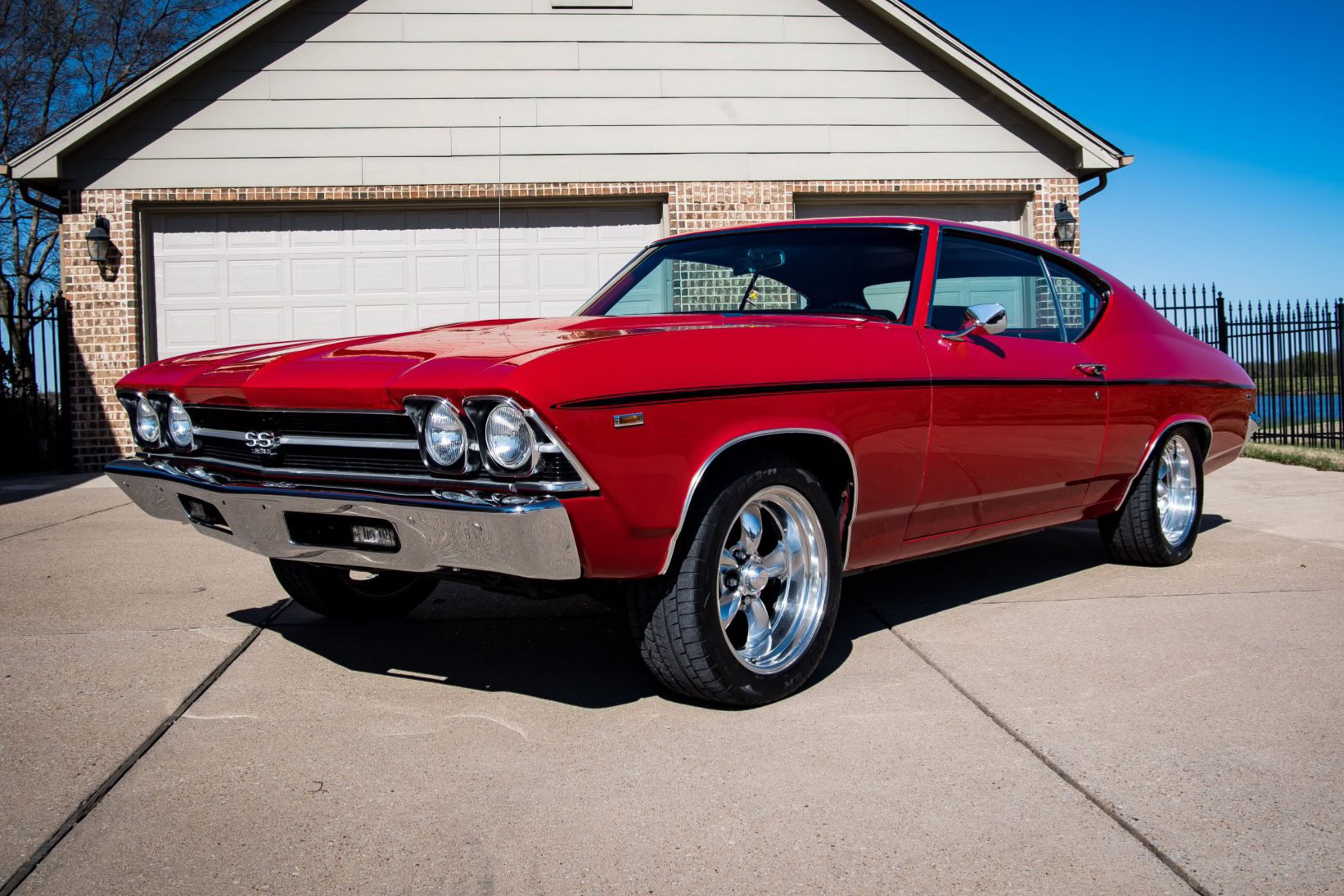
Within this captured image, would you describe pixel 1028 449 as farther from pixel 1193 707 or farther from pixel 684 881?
pixel 684 881

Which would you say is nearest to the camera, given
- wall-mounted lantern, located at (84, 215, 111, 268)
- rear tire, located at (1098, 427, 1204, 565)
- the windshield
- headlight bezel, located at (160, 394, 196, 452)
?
headlight bezel, located at (160, 394, 196, 452)

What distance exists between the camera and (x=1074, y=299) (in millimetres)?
4812

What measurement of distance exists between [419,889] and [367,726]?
3.35ft

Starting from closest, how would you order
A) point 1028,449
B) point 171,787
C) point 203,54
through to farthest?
point 171,787
point 1028,449
point 203,54

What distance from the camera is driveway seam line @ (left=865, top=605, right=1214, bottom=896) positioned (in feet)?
7.21

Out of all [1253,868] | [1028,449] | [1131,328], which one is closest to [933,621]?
[1028,449]

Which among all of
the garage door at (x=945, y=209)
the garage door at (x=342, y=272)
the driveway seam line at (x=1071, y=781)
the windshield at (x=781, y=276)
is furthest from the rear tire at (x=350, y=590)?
the garage door at (x=945, y=209)

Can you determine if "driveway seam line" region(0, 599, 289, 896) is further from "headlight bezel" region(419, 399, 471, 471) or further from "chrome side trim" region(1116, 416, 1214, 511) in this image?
"chrome side trim" region(1116, 416, 1214, 511)

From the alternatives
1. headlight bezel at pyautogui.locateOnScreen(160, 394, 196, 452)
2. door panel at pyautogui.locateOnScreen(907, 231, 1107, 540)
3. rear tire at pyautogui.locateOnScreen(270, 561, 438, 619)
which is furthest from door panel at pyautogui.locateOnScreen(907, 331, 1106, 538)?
headlight bezel at pyautogui.locateOnScreen(160, 394, 196, 452)

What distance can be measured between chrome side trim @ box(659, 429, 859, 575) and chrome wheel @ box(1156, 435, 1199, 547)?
248 centimetres

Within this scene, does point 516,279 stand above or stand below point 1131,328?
above

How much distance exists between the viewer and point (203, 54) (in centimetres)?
1025

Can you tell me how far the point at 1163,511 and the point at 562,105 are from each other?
23.7 feet

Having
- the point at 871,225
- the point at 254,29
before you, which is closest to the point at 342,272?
the point at 254,29
